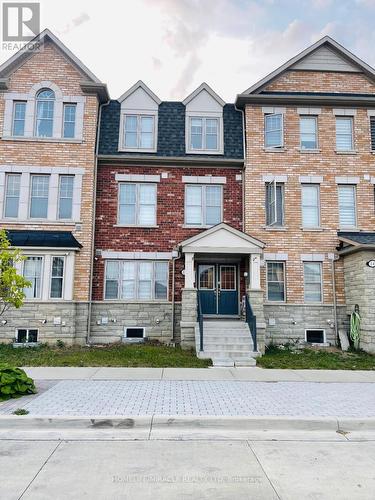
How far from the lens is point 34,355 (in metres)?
12.0

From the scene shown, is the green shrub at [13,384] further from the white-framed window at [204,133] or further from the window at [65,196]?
the white-framed window at [204,133]

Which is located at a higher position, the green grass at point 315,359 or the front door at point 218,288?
the front door at point 218,288

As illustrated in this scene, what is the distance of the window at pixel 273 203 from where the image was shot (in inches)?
604

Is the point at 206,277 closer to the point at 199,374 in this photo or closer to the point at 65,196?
the point at 199,374

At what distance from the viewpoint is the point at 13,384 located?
291 inches

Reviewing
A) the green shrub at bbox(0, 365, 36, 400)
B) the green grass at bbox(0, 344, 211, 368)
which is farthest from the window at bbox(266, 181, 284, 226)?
the green shrub at bbox(0, 365, 36, 400)

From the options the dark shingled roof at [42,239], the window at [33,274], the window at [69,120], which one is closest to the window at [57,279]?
the window at [33,274]

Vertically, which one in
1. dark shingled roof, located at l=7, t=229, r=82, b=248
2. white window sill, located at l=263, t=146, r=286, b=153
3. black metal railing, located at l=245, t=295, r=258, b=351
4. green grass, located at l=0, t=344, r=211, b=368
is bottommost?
green grass, located at l=0, t=344, r=211, b=368

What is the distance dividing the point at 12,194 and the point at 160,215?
5.91 meters

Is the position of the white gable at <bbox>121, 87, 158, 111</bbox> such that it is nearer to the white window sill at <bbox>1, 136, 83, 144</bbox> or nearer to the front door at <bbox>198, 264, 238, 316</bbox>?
the white window sill at <bbox>1, 136, 83, 144</bbox>

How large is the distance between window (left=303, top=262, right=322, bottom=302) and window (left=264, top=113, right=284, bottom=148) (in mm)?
5188

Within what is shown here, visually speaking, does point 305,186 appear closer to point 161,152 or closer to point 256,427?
point 161,152

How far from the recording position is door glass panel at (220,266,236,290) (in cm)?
1534

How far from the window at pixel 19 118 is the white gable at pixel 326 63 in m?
11.5
